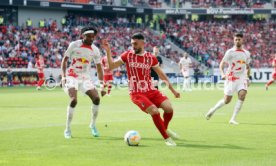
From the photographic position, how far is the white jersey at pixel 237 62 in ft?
64.0

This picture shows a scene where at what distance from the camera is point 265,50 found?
70812 millimetres

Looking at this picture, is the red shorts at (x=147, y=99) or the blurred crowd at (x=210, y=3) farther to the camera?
the blurred crowd at (x=210, y=3)

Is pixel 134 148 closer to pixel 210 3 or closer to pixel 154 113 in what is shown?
pixel 154 113

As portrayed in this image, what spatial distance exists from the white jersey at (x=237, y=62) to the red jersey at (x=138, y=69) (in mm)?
6340

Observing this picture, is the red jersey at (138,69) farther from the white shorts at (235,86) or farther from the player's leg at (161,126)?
the white shorts at (235,86)

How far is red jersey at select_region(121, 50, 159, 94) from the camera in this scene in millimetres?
13578

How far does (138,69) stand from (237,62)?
6.67 meters

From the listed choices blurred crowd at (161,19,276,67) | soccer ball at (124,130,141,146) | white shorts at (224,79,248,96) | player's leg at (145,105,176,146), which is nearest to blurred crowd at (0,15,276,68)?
blurred crowd at (161,19,276,67)

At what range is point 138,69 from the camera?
13.6 meters

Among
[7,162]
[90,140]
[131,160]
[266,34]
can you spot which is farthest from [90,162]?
[266,34]

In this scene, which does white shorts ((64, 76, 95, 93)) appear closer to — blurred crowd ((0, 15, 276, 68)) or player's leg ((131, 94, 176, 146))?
player's leg ((131, 94, 176, 146))

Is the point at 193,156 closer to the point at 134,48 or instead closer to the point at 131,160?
the point at 131,160

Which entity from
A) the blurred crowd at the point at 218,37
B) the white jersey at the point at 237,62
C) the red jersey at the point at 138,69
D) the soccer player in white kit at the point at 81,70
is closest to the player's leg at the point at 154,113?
the red jersey at the point at 138,69

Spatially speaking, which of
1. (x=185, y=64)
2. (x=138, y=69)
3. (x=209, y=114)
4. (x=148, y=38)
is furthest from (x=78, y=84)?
(x=148, y=38)
